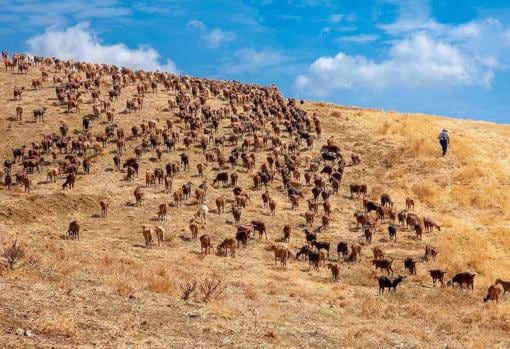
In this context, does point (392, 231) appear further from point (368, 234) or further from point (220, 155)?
point (220, 155)

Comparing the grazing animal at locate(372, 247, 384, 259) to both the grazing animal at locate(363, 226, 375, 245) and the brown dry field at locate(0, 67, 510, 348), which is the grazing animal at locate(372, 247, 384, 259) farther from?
the grazing animal at locate(363, 226, 375, 245)

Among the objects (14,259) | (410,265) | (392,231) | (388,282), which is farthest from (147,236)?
(392,231)

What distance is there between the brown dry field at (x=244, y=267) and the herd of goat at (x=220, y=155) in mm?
756

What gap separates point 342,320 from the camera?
2002 centimetres

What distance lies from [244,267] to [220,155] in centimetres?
2098

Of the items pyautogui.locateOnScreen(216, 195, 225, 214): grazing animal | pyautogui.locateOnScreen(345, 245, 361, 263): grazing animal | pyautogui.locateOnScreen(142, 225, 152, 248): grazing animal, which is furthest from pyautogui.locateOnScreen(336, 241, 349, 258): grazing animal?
pyautogui.locateOnScreen(142, 225, 152, 248): grazing animal

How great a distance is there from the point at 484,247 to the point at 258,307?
2069cm

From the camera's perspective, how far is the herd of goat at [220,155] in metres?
31.1

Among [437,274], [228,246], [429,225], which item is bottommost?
[437,274]

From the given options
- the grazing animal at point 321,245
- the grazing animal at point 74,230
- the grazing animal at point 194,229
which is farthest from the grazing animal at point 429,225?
the grazing animal at point 74,230

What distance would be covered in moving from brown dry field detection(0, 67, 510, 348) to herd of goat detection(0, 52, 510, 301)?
756 millimetres

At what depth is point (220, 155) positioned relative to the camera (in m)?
47.0

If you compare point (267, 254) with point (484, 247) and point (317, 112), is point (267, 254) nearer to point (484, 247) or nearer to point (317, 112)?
point (484, 247)

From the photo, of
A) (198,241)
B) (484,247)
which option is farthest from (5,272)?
(484,247)
